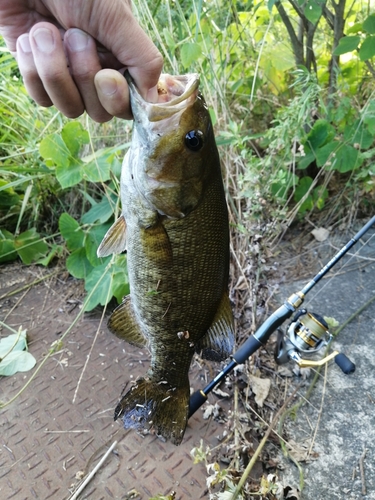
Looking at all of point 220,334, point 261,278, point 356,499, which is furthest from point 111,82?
point 356,499

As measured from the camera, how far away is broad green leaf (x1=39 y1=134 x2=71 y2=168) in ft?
7.61

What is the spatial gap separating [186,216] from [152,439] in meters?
1.07

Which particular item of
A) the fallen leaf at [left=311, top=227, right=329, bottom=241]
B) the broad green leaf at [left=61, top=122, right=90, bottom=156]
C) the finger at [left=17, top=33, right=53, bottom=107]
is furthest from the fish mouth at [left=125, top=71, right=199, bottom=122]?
the fallen leaf at [left=311, top=227, right=329, bottom=241]

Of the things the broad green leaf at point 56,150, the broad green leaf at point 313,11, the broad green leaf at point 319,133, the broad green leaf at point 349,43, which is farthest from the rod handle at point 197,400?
the broad green leaf at point 349,43

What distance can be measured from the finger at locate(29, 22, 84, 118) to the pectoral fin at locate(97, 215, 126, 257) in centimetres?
45

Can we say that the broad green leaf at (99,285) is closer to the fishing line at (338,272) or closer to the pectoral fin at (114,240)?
the pectoral fin at (114,240)

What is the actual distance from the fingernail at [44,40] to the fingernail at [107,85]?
0.44ft

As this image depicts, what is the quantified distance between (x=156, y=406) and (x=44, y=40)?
4.02ft

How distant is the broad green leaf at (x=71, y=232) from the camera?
245 cm

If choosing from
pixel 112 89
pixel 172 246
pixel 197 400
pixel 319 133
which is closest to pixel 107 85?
pixel 112 89

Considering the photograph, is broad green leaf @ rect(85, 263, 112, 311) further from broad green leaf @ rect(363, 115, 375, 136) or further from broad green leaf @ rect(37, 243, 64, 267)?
broad green leaf @ rect(363, 115, 375, 136)

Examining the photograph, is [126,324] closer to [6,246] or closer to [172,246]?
[172,246]

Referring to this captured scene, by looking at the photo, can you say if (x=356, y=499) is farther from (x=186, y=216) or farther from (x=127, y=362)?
(x=186, y=216)

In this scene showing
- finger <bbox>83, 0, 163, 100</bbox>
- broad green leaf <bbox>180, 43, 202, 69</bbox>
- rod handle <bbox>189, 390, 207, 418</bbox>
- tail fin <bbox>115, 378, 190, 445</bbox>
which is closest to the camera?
finger <bbox>83, 0, 163, 100</bbox>
